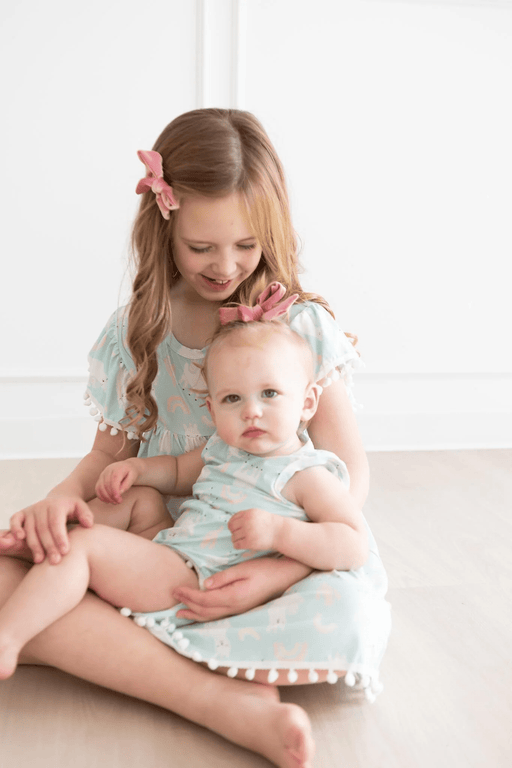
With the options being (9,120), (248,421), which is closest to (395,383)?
(9,120)

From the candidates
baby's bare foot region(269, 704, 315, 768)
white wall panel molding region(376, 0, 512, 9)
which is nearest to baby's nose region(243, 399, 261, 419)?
baby's bare foot region(269, 704, 315, 768)

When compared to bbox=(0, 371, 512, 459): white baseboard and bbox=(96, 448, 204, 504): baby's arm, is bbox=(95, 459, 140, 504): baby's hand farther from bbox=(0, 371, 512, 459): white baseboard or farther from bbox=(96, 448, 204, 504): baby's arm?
bbox=(0, 371, 512, 459): white baseboard

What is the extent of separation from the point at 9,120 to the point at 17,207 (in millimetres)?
212

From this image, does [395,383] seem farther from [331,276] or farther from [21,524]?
[21,524]

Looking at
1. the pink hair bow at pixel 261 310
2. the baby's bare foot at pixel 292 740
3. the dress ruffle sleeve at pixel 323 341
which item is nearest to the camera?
the baby's bare foot at pixel 292 740

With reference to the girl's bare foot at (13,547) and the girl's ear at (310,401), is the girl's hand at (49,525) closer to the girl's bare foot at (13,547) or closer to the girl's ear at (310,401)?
the girl's bare foot at (13,547)

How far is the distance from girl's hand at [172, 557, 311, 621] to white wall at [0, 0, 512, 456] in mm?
1280

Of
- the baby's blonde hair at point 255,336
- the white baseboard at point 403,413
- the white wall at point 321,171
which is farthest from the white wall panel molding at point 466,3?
the baby's blonde hair at point 255,336

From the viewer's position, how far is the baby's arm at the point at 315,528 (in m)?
0.84

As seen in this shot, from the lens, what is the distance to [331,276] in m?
2.14

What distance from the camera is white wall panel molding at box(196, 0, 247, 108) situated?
195 cm

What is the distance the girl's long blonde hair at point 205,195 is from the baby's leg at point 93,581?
27cm

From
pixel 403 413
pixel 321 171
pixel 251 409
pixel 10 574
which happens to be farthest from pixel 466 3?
pixel 10 574

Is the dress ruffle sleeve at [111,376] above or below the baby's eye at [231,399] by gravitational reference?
below
